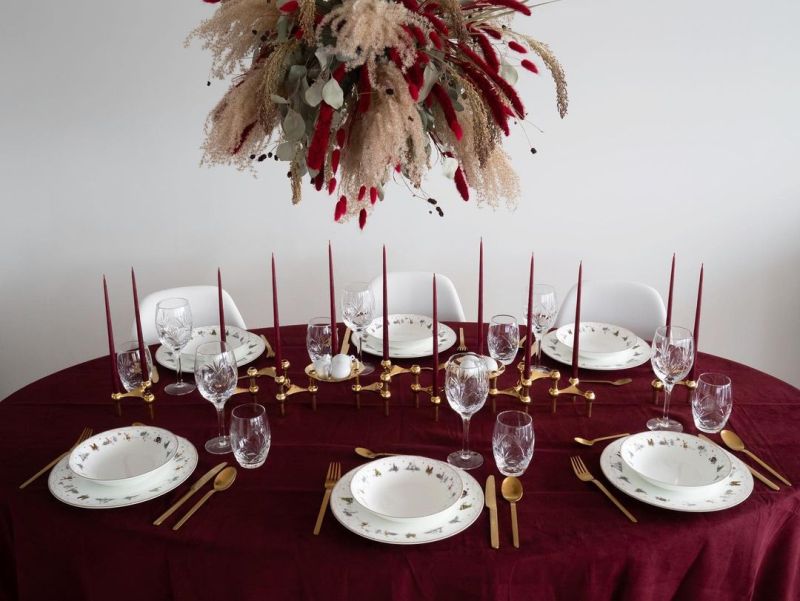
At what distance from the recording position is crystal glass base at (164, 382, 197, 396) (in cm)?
176

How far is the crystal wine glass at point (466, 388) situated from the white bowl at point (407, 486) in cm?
9

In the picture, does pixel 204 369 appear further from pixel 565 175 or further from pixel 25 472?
pixel 565 175

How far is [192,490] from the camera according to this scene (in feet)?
4.34

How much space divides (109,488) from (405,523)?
542 millimetres

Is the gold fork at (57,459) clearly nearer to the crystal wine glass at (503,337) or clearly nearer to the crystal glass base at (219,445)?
the crystal glass base at (219,445)

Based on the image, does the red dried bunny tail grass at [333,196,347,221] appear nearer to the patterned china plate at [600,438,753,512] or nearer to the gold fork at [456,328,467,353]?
the gold fork at [456,328,467,353]

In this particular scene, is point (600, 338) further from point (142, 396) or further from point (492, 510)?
point (142, 396)

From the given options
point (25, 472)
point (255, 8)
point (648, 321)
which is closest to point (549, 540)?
point (25, 472)

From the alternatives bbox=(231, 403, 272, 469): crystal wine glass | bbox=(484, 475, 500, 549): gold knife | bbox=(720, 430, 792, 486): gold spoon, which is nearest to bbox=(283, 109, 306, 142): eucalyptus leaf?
bbox=(231, 403, 272, 469): crystal wine glass

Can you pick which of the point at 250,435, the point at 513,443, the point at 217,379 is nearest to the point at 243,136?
the point at 217,379

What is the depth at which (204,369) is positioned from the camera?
146 cm

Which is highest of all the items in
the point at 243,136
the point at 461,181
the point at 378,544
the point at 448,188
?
the point at 243,136

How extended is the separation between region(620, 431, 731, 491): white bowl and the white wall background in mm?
1733

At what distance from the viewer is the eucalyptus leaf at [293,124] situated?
1429mm
